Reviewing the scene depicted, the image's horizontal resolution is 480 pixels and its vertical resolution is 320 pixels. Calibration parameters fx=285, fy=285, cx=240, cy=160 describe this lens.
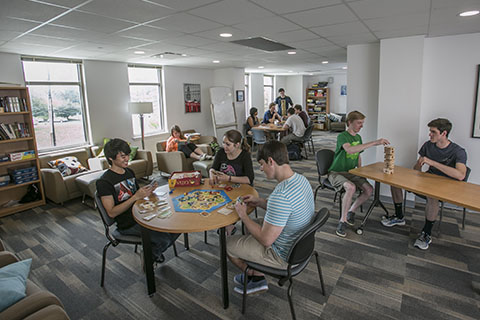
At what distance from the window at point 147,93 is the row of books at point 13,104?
2553 millimetres

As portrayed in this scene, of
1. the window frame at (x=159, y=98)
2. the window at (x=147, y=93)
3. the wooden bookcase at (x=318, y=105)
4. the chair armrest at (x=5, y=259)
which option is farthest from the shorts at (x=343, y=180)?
the wooden bookcase at (x=318, y=105)

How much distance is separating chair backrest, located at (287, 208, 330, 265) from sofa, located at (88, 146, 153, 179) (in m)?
4.32

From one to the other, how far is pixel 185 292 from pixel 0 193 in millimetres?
3952

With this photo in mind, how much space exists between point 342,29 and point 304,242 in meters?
2.91

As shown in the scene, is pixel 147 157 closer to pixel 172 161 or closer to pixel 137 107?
pixel 172 161

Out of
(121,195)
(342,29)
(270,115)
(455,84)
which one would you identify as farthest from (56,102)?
(455,84)

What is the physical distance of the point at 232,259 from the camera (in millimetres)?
2262

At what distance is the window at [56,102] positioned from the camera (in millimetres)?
5246

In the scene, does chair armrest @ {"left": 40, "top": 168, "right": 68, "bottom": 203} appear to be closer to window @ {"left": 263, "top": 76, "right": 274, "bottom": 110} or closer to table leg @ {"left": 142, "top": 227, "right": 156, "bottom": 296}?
table leg @ {"left": 142, "top": 227, "right": 156, "bottom": 296}

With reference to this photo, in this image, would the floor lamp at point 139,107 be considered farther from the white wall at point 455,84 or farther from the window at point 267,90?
the window at point 267,90

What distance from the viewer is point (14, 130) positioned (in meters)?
4.36

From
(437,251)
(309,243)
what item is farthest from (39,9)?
(437,251)

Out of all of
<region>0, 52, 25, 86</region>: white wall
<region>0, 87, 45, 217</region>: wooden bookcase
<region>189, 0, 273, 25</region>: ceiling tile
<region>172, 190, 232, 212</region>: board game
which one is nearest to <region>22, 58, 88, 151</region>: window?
<region>0, 52, 25, 86</region>: white wall

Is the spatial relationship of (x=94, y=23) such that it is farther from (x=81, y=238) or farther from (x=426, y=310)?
(x=426, y=310)
